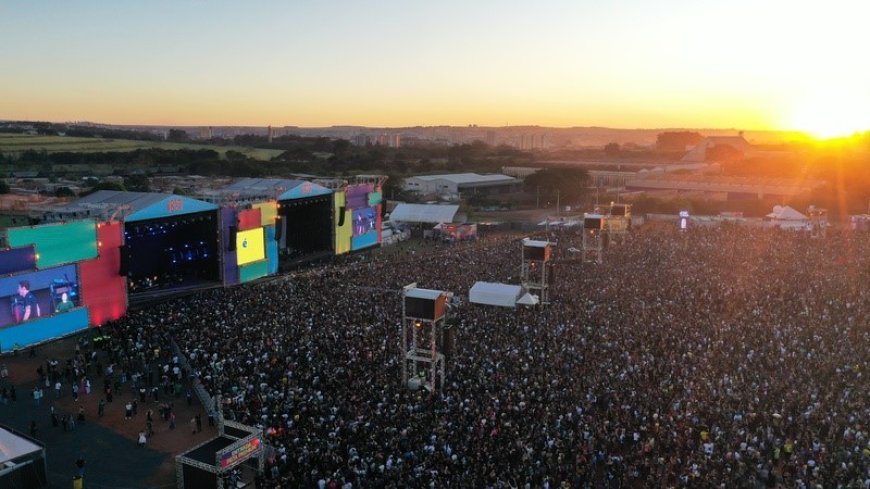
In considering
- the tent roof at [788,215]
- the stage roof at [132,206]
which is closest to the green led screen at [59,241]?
the stage roof at [132,206]

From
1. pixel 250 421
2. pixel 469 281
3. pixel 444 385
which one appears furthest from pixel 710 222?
pixel 250 421

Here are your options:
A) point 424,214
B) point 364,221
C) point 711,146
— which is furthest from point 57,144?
point 711,146

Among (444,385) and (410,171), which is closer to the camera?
(444,385)

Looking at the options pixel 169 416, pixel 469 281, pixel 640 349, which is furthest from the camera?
pixel 469 281

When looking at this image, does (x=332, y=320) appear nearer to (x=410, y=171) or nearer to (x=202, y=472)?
(x=202, y=472)

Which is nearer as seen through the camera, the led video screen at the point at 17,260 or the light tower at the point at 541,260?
the led video screen at the point at 17,260

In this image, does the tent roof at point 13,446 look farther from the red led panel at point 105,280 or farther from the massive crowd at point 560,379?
the red led panel at point 105,280
